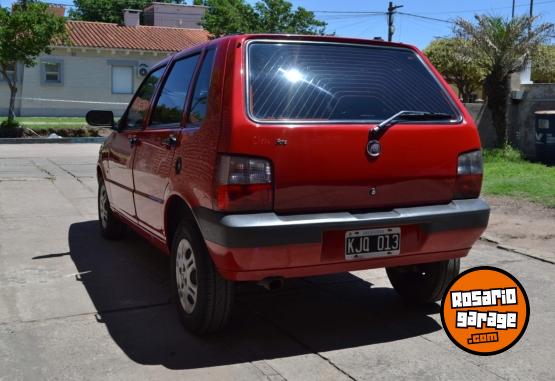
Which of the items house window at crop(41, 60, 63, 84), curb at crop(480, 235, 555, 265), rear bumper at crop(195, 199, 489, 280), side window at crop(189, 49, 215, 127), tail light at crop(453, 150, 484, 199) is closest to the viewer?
rear bumper at crop(195, 199, 489, 280)

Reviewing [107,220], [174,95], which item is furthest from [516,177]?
[174,95]

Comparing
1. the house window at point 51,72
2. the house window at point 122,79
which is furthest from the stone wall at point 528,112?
the house window at point 51,72

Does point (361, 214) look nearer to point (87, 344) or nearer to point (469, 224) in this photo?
point (469, 224)

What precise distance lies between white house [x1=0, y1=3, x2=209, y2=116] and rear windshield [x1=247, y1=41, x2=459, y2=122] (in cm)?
2646

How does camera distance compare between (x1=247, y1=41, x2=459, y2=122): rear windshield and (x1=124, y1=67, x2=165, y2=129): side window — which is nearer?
(x1=247, y1=41, x2=459, y2=122): rear windshield

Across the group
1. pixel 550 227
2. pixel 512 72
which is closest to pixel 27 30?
pixel 512 72

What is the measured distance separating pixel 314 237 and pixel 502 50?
12.7 meters

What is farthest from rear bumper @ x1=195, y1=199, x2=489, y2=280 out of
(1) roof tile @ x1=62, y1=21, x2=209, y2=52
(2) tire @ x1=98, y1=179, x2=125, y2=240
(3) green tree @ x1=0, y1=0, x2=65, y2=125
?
(1) roof tile @ x1=62, y1=21, x2=209, y2=52

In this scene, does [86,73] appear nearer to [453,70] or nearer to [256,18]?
[256,18]

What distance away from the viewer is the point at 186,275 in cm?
400

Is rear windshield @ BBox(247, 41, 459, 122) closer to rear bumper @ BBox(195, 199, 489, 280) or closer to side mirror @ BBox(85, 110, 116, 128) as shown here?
rear bumper @ BBox(195, 199, 489, 280)

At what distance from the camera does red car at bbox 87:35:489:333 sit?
347 centimetres

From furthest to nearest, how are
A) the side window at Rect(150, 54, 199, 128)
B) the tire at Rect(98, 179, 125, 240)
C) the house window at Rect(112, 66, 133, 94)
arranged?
the house window at Rect(112, 66, 133, 94) < the tire at Rect(98, 179, 125, 240) < the side window at Rect(150, 54, 199, 128)

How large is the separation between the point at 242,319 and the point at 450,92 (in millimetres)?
2070
